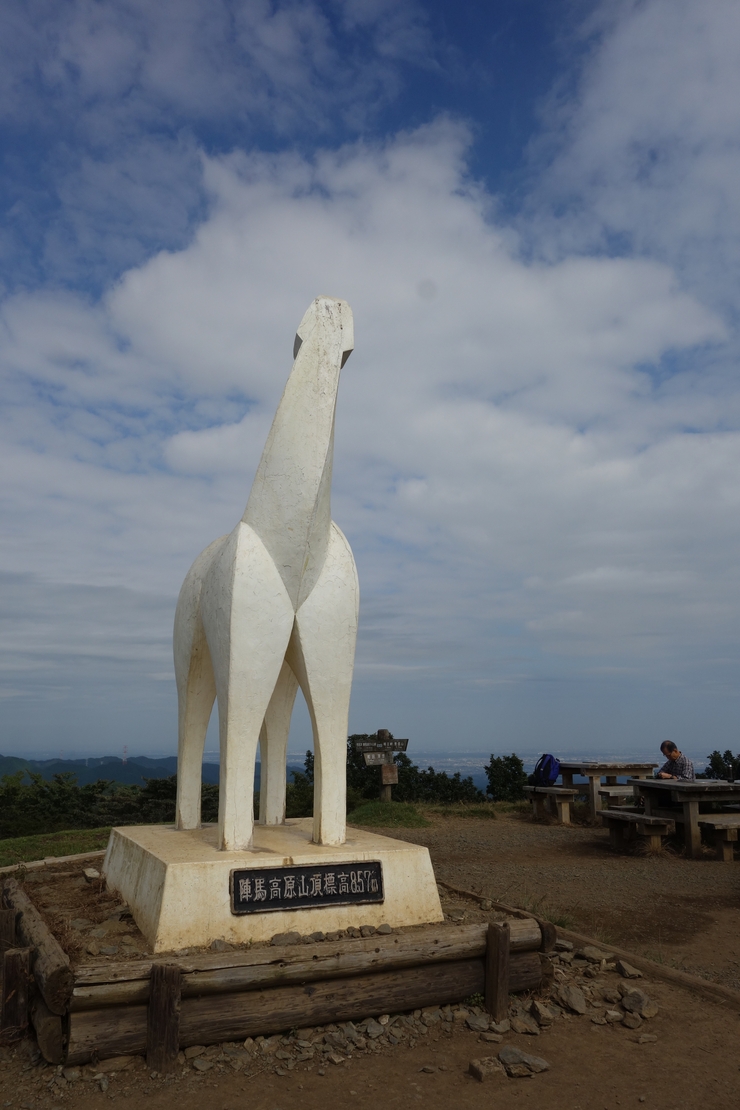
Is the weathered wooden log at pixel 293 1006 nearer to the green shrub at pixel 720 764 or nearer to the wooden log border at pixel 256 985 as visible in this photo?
the wooden log border at pixel 256 985

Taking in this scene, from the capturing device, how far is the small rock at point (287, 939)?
4.68m

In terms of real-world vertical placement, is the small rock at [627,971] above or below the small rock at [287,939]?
below

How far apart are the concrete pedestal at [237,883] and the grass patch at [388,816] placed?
6.89 metres

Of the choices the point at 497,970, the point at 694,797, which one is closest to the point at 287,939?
the point at 497,970

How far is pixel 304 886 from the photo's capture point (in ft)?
16.5

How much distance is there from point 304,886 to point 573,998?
181cm

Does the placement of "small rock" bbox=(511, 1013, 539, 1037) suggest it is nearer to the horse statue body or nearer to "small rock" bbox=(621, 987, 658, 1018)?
"small rock" bbox=(621, 987, 658, 1018)

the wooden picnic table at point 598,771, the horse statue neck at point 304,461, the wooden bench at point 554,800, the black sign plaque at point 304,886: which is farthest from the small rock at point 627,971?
the wooden picnic table at point 598,771

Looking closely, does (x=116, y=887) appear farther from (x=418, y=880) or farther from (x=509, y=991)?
(x=509, y=991)

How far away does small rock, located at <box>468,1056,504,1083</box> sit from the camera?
3843 mm

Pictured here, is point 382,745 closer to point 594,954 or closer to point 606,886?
point 606,886

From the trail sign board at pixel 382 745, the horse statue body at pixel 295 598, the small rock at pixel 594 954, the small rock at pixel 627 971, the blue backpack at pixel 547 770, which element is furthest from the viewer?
the blue backpack at pixel 547 770

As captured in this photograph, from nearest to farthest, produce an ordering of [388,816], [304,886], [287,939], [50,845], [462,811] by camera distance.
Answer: [287,939] → [304,886] → [50,845] → [388,816] → [462,811]

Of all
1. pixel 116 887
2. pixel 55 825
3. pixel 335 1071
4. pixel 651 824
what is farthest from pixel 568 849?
pixel 55 825
